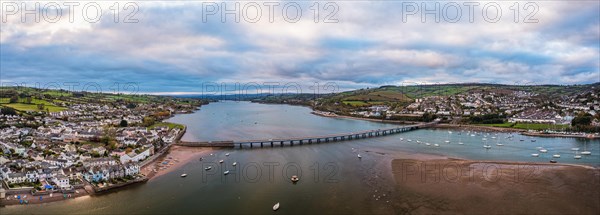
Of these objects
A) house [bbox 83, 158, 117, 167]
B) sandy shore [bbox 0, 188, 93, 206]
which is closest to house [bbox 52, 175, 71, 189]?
sandy shore [bbox 0, 188, 93, 206]

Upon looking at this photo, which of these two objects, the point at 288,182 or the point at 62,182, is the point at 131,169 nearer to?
the point at 62,182

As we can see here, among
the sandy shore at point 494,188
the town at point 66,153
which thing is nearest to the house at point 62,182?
the town at point 66,153

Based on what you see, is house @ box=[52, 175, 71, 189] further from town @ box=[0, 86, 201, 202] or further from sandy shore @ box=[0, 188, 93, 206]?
sandy shore @ box=[0, 188, 93, 206]

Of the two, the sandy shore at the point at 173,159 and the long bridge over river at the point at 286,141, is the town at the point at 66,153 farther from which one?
the long bridge over river at the point at 286,141

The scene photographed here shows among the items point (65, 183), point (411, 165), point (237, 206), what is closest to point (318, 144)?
point (411, 165)

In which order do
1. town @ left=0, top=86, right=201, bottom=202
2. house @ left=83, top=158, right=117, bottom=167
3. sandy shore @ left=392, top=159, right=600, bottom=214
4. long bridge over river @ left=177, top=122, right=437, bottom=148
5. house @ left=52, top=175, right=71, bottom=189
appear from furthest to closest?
long bridge over river @ left=177, top=122, right=437, bottom=148 → house @ left=83, top=158, right=117, bottom=167 → town @ left=0, top=86, right=201, bottom=202 → house @ left=52, top=175, right=71, bottom=189 → sandy shore @ left=392, top=159, right=600, bottom=214

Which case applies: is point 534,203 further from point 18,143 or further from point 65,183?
point 18,143
